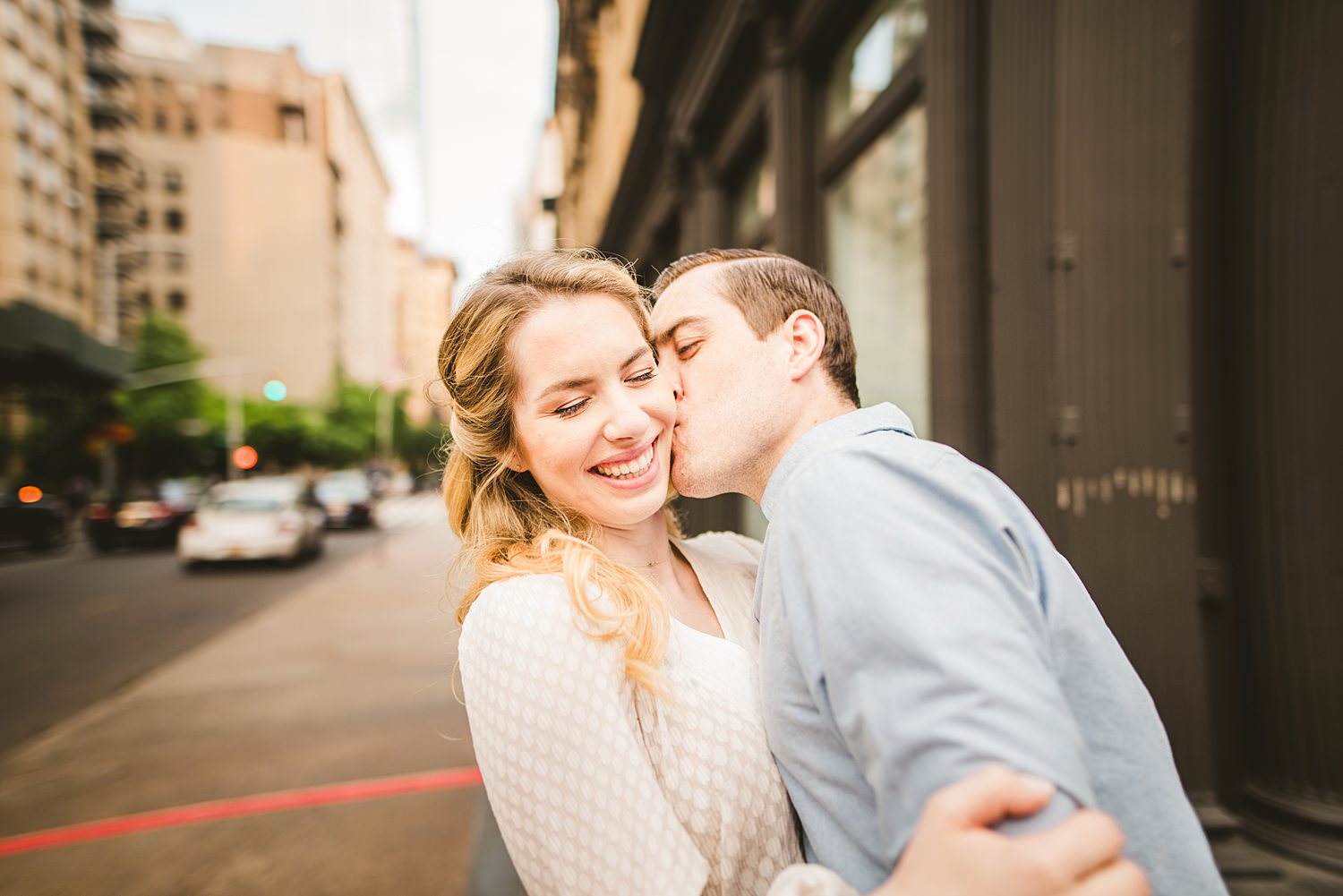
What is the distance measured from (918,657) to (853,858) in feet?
1.53

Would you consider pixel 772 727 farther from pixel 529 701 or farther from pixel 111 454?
pixel 111 454

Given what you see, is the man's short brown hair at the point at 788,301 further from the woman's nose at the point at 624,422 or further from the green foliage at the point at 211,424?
the green foliage at the point at 211,424

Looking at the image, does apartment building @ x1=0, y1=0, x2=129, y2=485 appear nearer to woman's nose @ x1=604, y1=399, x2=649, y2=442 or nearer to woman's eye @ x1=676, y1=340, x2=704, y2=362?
woman's eye @ x1=676, y1=340, x2=704, y2=362

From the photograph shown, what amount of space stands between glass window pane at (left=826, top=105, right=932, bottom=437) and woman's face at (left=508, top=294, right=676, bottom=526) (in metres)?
2.42

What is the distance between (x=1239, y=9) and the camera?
2230 mm

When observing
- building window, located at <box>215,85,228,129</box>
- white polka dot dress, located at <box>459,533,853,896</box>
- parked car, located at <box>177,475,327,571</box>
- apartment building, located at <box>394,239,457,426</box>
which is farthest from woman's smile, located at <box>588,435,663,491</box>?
apartment building, located at <box>394,239,457,426</box>

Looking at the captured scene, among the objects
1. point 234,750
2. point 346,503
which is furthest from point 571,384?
point 346,503

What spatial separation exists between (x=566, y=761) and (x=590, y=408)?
31.0 inches

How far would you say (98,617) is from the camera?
1042 cm

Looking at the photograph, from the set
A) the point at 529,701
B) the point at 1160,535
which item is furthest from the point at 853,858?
the point at 1160,535

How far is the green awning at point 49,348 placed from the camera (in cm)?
1548

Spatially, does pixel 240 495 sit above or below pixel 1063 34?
below

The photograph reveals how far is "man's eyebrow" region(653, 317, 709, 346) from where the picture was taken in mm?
2016

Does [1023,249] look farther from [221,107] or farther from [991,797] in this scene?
[221,107]
